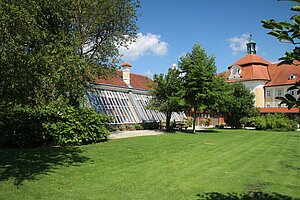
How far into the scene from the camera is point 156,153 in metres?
12.8

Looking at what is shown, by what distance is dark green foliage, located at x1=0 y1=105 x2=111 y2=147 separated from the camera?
14031 mm

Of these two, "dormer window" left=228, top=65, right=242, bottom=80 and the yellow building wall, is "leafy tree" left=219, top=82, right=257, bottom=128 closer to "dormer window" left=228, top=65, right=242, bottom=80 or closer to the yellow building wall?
the yellow building wall

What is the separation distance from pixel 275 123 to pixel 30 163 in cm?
3404

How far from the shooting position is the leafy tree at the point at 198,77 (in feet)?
84.8

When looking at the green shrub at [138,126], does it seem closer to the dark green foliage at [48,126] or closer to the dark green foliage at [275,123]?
the dark green foliage at [48,126]

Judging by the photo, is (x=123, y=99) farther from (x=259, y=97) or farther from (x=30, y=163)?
(x=259, y=97)

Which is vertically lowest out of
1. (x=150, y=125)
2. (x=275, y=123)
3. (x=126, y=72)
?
Result: (x=150, y=125)

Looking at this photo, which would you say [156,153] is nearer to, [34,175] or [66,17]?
[34,175]

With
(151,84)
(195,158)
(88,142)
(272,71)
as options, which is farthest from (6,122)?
(272,71)

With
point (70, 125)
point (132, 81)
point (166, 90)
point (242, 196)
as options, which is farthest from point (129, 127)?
point (242, 196)

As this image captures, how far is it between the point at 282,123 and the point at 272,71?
20.8m

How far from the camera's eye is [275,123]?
119 ft

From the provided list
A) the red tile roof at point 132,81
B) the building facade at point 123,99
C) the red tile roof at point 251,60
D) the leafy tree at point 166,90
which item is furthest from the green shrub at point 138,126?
the red tile roof at point 251,60

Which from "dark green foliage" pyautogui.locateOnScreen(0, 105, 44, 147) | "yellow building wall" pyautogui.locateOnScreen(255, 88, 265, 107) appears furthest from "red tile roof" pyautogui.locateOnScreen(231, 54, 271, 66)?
"dark green foliage" pyautogui.locateOnScreen(0, 105, 44, 147)
